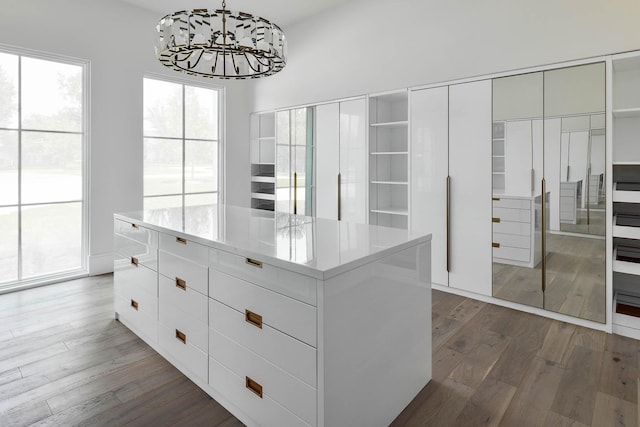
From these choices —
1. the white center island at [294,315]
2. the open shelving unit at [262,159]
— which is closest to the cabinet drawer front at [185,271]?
the white center island at [294,315]

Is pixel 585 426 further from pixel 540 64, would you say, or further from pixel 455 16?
pixel 455 16

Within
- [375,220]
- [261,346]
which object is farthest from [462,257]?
[261,346]

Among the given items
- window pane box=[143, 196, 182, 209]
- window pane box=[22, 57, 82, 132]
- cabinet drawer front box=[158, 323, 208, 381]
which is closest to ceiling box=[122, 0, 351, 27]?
window pane box=[22, 57, 82, 132]

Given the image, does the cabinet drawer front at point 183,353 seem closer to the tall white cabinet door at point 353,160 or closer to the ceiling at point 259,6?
the tall white cabinet door at point 353,160

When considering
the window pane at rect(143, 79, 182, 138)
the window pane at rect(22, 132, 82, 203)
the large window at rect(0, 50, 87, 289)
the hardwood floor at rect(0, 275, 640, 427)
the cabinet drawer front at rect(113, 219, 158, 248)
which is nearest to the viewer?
the hardwood floor at rect(0, 275, 640, 427)

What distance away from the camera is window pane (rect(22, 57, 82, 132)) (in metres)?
3.86

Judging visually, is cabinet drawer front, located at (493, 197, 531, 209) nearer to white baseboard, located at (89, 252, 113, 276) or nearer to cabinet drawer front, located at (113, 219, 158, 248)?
cabinet drawer front, located at (113, 219, 158, 248)

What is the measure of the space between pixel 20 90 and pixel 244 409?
399 centimetres

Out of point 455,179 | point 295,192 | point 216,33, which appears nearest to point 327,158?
point 295,192

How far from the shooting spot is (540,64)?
3051 millimetres

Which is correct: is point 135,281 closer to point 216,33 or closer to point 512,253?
point 216,33

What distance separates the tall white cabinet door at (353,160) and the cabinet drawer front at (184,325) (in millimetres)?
2487

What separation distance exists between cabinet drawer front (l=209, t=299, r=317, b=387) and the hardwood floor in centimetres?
44

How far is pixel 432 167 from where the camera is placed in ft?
12.3
